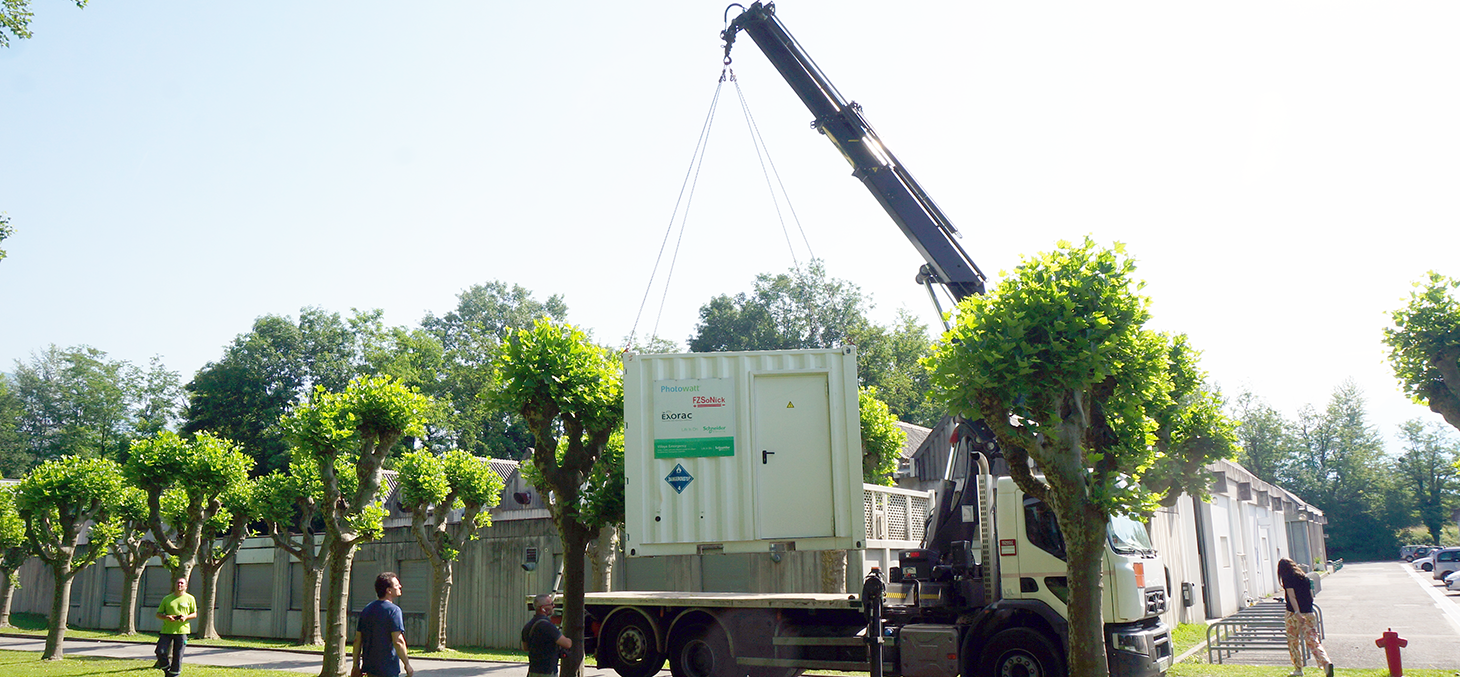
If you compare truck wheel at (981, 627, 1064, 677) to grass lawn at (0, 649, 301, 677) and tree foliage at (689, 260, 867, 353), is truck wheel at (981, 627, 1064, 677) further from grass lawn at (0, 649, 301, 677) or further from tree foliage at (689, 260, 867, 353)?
tree foliage at (689, 260, 867, 353)

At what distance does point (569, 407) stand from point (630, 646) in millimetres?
3353

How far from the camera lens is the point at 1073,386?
1019cm

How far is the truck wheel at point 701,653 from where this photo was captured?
11961 mm

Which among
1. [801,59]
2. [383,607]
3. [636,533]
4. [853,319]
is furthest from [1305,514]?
[383,607]

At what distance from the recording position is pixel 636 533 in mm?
10000

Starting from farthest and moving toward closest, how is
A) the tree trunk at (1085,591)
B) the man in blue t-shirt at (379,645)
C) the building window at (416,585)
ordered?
the building window at (416,585) < the tree trunk at (1085,591) < the man in blue t-shirt at (379,645)

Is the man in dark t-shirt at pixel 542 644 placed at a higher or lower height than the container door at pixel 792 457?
lower

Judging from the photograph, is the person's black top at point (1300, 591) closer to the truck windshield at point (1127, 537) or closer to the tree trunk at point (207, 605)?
the truck windshield at point (1127, 537)

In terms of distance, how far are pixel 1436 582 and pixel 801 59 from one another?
39.5 metres

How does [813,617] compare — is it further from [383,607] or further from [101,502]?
[101,502]

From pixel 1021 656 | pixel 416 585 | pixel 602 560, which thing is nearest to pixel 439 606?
pixel 416 585

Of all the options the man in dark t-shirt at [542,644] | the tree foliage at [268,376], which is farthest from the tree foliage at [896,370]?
the man in dark t-shirt at [542,644]

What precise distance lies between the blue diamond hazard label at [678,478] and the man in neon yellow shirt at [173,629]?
8788 mm

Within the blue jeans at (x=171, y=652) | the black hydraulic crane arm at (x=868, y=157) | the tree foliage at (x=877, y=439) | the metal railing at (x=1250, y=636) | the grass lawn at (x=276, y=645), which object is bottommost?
the grass lawn at (x=276, y=645)
